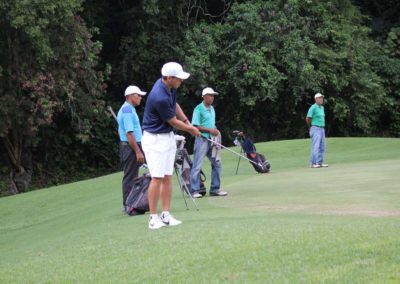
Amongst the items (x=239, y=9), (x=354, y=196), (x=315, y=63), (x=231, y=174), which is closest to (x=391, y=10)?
(x=315, y=63)

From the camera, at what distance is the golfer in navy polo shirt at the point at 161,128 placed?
28.2 ft

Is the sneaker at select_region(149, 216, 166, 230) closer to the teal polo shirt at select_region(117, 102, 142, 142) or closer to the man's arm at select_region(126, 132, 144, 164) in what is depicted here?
the man's arm at select_region(126, 132, 144, 164)

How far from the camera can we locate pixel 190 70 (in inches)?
1166

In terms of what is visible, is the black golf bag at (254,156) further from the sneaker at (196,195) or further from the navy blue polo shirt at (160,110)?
the navy blue polo shirt at (160,110)

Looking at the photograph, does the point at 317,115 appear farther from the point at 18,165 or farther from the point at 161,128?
the point at 18,165

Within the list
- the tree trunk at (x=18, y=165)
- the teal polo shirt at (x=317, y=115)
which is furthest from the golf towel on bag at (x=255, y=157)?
the tree trunk at (x=18, y=165)

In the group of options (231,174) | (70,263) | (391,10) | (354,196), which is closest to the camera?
(70,263)

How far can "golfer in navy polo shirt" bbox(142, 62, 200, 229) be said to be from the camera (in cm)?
861

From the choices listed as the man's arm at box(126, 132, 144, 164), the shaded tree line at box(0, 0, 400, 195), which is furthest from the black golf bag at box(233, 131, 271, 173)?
the shaded tree line at box(0, 0, 400, 195)

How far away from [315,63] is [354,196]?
22.0 m

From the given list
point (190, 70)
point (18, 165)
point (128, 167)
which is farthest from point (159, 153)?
point (190, 70)

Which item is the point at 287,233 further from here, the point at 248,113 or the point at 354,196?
the point at 248,113

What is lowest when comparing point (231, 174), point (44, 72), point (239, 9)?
point (231, 174)

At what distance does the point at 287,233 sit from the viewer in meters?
7.25
